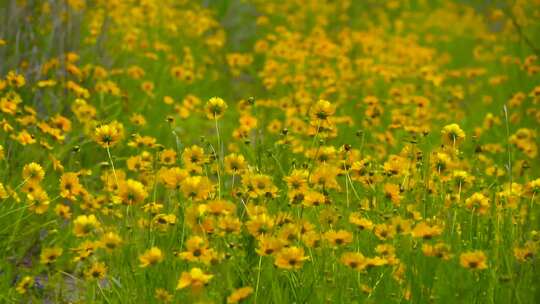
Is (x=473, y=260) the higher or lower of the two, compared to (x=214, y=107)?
lower

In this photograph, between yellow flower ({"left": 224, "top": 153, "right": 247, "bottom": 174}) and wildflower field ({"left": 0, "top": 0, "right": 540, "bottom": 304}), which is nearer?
wildflower field ({"left": 0, "top": 0, "right": 540, "bottom": 304})

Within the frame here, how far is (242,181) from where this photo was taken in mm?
2211

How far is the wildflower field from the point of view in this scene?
79.6 inches

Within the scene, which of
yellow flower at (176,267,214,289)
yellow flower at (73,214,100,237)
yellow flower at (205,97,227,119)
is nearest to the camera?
yellow flower at (176,267,214,289)

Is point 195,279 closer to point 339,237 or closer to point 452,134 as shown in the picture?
point 339,237

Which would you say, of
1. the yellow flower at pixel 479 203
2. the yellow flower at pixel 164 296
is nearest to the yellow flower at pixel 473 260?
the yellow flower at pixel 479 203

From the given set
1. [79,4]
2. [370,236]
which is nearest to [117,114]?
[79,4]

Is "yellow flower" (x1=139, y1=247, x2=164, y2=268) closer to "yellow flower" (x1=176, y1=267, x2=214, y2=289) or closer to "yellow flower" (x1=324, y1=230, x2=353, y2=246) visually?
"yellow flower" (x1=176, y1=267, x2=214, y2=289)

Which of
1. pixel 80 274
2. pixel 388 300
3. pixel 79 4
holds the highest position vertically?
pixel 79 4

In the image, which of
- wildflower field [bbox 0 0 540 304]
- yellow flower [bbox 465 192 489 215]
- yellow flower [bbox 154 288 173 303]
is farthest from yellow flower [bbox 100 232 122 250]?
yellow flower [bbox 465 192 489 215]

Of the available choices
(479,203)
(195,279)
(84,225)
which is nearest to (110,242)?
(84,225)

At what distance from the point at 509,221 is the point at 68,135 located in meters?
2.33

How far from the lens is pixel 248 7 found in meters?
7.73

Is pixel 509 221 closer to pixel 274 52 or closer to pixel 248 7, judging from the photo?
pixel 274 52
